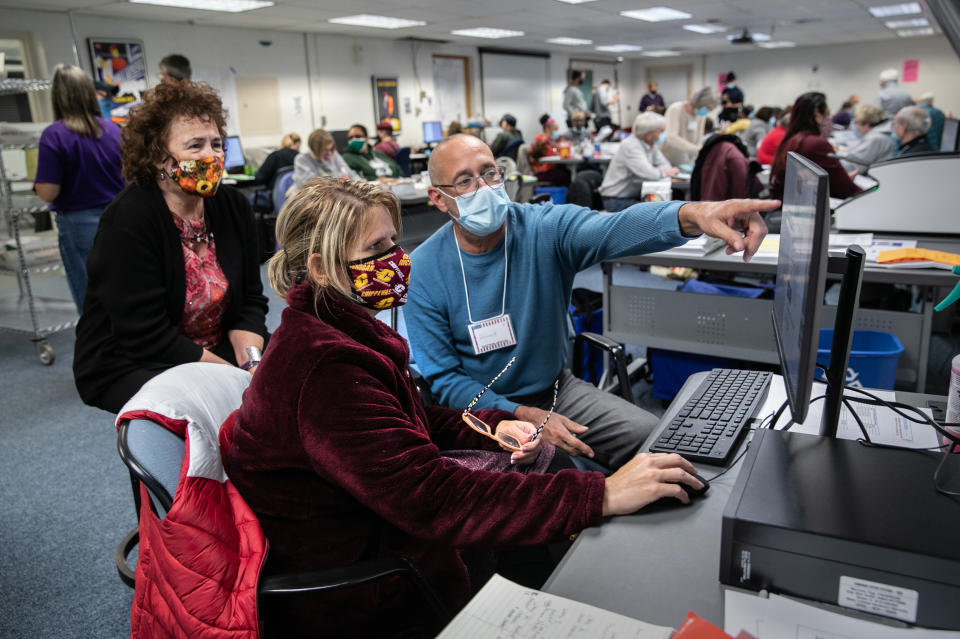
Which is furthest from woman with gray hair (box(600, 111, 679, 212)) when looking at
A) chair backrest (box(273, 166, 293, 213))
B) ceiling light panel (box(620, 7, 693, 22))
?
ceiling light panel (box(620, 7, 693, 22))

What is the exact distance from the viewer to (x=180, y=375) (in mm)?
1220

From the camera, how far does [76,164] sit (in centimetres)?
354

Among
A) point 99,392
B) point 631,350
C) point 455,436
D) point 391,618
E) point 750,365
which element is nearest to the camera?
point 391,618

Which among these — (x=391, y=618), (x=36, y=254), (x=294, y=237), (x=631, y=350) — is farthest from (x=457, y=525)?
(x=36, y=254)

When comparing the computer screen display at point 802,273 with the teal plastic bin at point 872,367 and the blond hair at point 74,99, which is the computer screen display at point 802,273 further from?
the blond hair at point 74,99

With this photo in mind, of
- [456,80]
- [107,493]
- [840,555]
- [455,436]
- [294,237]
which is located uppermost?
[456,80]

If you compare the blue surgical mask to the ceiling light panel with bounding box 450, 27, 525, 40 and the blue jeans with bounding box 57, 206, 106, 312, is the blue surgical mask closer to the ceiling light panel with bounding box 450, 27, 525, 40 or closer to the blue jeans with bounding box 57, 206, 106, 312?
the blue jeans with bounding box 57, 206, 106, 312

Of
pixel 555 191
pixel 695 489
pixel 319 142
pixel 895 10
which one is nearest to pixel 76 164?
pixel 319 142

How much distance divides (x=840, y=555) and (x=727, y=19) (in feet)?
39.2

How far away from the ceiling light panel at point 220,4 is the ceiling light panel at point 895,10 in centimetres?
881

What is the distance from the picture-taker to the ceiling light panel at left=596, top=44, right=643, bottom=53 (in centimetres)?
1419

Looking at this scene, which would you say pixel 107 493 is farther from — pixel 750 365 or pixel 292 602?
pixel 750 365

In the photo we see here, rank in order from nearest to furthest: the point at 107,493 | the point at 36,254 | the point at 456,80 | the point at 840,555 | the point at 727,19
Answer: the point at 840,555
the point at 107,493
the point at 36,254
the point at 727,19
the point at 456,80

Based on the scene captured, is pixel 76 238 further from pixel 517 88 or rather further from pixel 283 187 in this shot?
pixel 517 88
